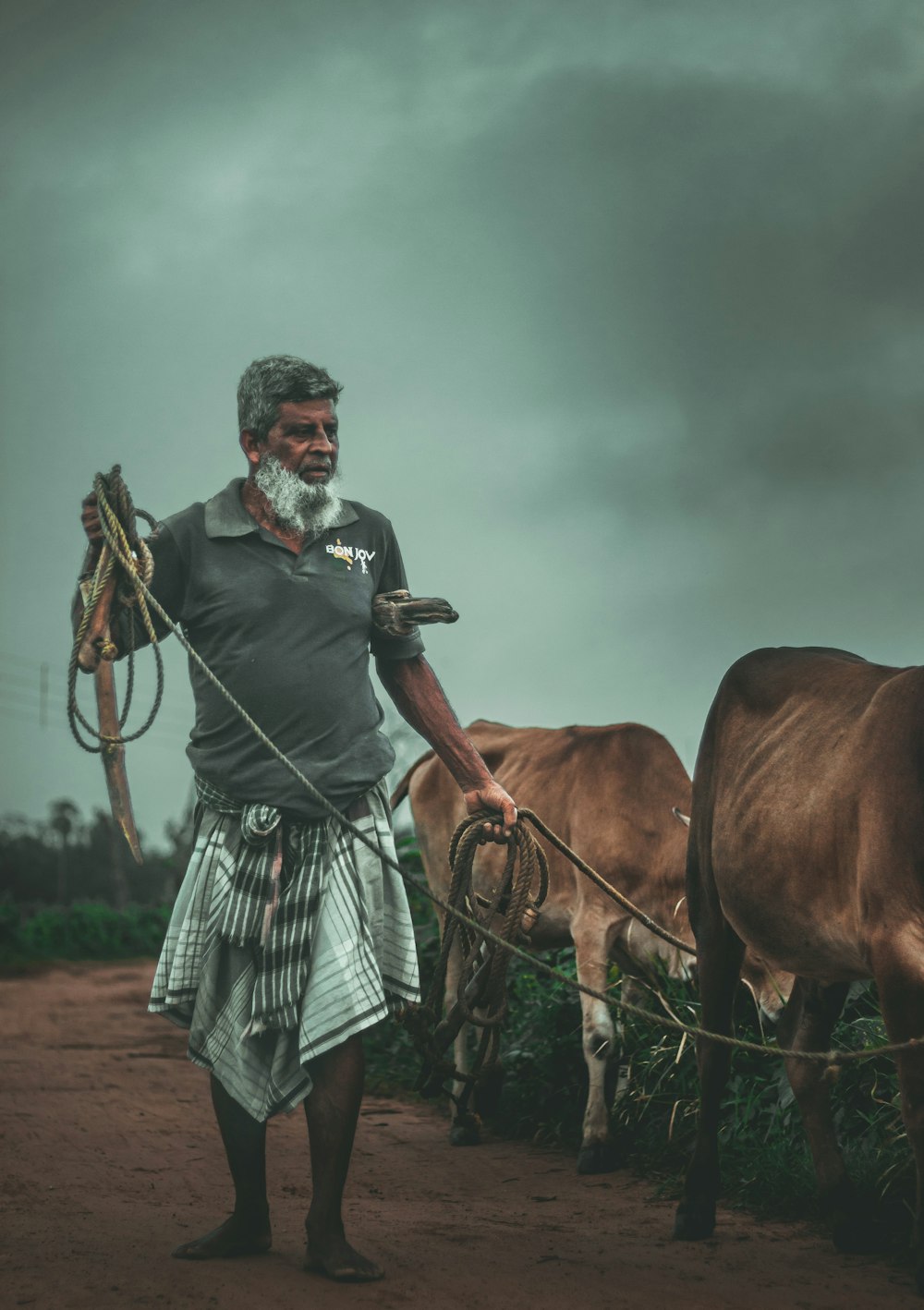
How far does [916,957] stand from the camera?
11.7ft

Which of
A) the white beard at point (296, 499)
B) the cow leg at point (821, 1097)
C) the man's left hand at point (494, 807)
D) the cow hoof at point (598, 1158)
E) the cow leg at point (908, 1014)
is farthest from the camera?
the cow hoof at point (598, 1158)

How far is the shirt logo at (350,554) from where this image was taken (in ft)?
13.6

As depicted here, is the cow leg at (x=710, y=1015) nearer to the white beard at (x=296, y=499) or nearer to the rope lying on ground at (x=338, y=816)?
the rope lying on ground at (x=338, y=816)

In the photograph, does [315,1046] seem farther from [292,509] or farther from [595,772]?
[595,772]

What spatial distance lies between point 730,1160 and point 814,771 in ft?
6.31

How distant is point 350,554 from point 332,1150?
66.2 inches

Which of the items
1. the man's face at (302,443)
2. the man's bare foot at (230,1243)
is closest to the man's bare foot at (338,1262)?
the man's bare foot at (230,1243)

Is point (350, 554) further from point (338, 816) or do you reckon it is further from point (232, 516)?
point (338, 816)

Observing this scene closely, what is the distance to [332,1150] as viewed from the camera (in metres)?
3.69

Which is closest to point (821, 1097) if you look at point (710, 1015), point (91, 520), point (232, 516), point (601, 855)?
point (710, 1015)

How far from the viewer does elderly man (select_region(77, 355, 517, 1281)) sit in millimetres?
3775

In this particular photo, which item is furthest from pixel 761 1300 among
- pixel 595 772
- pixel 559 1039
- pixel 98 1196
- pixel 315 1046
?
pixel 595 772

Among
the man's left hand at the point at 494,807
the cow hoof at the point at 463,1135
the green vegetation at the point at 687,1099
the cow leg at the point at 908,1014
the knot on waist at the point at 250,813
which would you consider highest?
the man's left hand at the point at 494,807

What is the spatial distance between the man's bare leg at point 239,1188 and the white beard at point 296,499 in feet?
5.21
